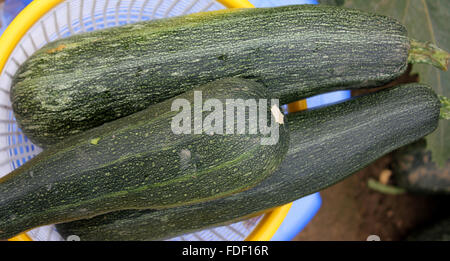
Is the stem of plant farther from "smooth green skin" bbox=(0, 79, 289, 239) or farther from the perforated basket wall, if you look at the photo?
the perforated basket wall

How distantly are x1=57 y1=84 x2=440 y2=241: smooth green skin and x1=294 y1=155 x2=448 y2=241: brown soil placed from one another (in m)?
0.95

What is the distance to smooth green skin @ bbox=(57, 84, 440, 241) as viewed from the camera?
110 cm

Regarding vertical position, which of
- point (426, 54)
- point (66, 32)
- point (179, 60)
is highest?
Answer: point (66, 32)

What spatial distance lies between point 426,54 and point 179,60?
767 millimetres

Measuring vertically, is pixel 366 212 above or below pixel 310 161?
above

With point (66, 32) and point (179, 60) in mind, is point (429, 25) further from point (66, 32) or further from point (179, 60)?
point (66, 32)

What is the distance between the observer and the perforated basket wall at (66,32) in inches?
45.0

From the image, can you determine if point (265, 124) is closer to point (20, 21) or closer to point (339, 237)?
point (20, 21)

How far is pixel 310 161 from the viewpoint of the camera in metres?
1.10

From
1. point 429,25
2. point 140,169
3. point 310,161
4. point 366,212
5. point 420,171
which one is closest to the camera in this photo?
point 140,169

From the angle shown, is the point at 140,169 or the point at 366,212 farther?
the point at 366,212

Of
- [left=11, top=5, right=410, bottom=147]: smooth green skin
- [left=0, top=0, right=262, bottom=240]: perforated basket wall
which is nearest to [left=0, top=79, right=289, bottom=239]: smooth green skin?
[left=11, top=5, right=410, bottom=147]: smooth green skin

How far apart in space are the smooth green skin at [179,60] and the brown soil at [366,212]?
113cm

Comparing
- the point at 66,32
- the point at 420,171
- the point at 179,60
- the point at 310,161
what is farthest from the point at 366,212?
the point at 66,32
